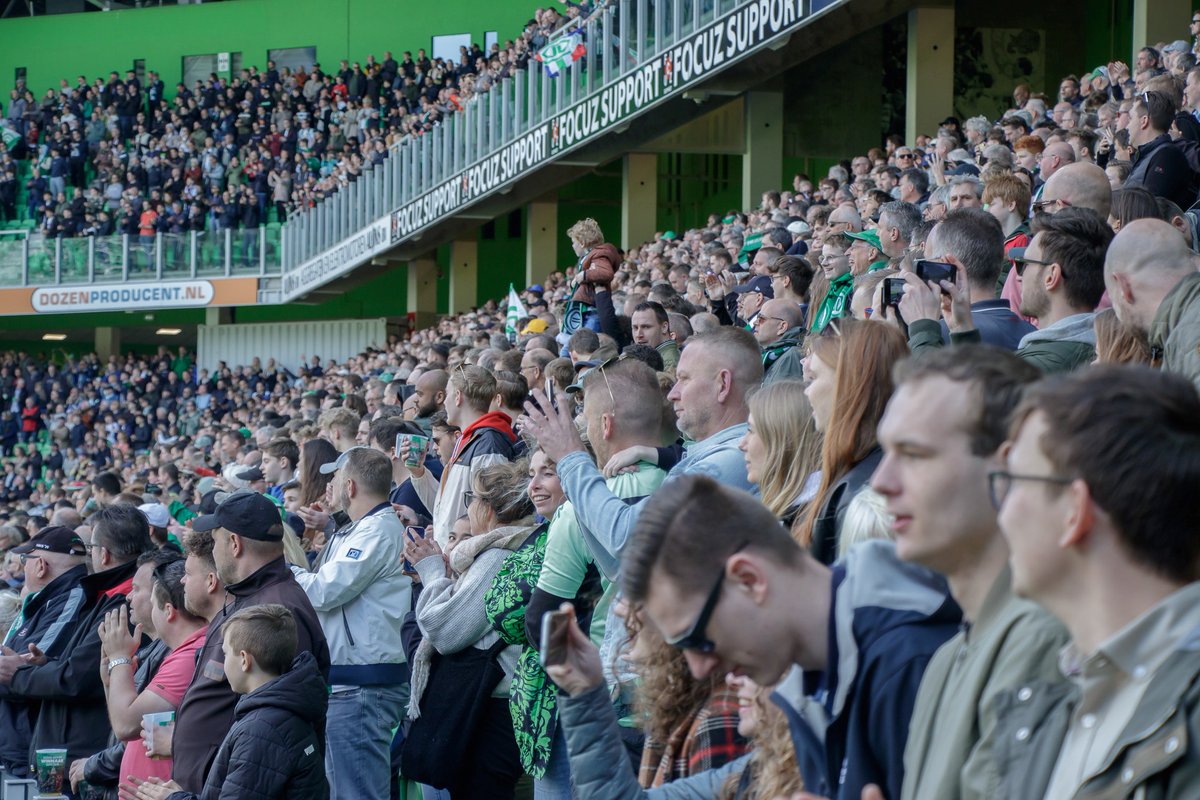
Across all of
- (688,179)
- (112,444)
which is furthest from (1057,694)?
(112,444)

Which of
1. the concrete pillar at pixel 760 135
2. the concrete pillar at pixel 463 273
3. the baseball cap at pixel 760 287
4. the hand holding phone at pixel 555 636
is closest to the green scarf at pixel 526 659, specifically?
the hand holding phone at pixel 555 636

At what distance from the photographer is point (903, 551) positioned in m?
2.12

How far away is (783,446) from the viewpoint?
3.46m

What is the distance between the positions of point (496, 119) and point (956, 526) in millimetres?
21609

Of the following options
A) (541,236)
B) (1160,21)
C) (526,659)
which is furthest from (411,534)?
(541,236)

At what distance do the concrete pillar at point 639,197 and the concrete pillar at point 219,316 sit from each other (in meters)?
13.1

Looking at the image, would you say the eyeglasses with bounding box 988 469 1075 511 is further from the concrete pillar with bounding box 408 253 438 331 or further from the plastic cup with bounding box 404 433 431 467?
the concrete pillar with bounding box 408 253 438 331

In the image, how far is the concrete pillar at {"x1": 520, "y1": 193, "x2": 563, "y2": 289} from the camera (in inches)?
1097

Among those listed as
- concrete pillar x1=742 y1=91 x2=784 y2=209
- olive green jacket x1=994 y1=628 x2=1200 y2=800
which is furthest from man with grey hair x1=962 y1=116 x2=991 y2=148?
olive green jacket x1=994 y1=628 x2=1200 y2=800

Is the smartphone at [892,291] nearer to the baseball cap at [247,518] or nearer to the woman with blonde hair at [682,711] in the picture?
the woman with blonde hair at [682,711]

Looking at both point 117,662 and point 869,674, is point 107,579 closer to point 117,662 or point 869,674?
point 117,662

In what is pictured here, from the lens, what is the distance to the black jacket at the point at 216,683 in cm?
488

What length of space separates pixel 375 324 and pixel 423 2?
27.6 ft

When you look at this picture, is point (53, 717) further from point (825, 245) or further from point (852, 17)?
point (852, 17)
